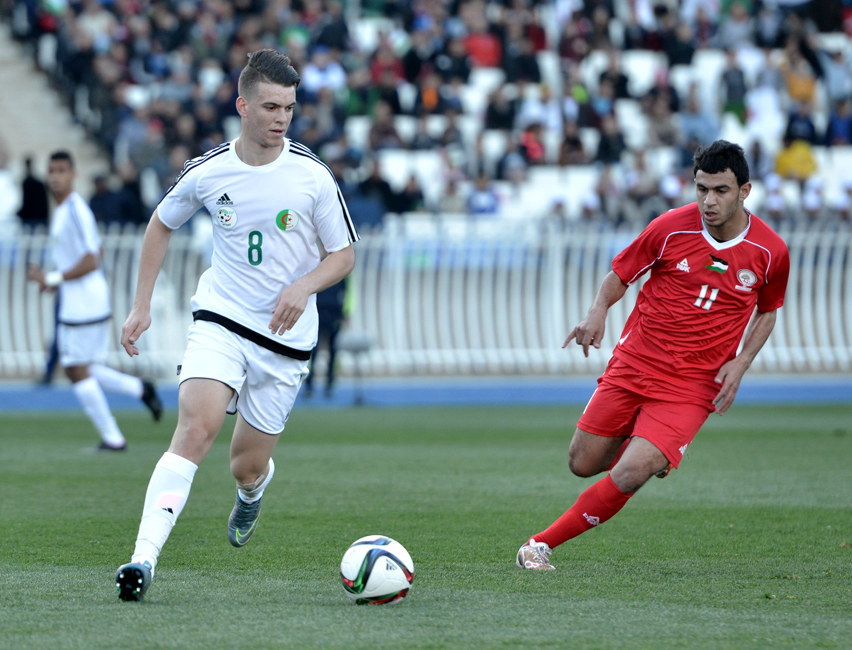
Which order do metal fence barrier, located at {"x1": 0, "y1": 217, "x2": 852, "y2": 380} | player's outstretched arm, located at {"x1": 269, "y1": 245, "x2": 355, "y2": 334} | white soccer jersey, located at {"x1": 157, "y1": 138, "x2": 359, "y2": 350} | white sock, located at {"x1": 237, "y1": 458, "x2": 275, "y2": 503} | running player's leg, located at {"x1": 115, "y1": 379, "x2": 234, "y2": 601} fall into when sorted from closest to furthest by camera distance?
running player's leg, located at {"x1": 115, "y1": 379, "x2": 234, "y2": 601} → player's outstretched arm, located at {"x1": 269, "y1": 245, "x2": 355, "y2": 334} → white soccer jersey, located at {"x1": 157, "y1": 138, "x2": 359, "y2": 350} → white sock, located at {"x1": 237, "y1": 458, "x2": 275, "y2": 503} → metal fence barrier, located at {"x1": 0, "y1": 217, "x2": 852, "y2": 380}

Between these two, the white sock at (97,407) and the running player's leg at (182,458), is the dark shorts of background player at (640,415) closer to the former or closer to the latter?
the running player's leg at (182,458)

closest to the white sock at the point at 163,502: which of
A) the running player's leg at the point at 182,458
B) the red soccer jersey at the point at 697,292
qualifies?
the running player's leg at the point at 182,458

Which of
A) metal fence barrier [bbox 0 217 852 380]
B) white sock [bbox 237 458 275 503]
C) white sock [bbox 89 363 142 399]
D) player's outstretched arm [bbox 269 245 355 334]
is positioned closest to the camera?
player's outstretched arm [bbox 269 245 355 334]

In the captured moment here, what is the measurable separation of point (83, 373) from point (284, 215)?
19.3 feet

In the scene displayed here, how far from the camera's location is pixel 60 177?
1055 centimetres

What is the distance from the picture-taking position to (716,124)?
72.8ft

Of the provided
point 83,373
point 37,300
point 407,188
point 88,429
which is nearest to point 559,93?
point 407,188

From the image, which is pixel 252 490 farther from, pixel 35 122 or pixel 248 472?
pixel 35 122

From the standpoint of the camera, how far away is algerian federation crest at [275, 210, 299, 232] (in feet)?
18.1

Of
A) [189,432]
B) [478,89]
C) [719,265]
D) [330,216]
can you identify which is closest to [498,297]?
[478,89]

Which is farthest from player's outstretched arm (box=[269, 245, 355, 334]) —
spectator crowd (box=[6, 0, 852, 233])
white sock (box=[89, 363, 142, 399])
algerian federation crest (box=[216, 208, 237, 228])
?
spectator crowd (box=[6, 0, 852, 233])

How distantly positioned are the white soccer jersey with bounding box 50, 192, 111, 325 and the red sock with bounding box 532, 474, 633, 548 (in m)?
6.04

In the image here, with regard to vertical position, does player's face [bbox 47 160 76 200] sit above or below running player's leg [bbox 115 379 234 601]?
above

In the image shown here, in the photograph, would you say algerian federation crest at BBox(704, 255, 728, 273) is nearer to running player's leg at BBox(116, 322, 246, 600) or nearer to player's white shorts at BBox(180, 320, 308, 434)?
player's white shorts at BBox(180, 320, 308, 434)
